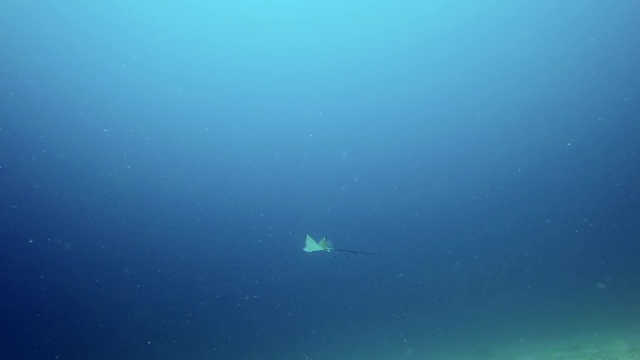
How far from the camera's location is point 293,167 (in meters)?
28.5

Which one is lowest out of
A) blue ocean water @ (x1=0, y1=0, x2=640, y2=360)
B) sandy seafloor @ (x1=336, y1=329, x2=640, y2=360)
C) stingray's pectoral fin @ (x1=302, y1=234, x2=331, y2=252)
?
sandy seafloor @ (x1=336, y1=329, x2=640, y2=360)

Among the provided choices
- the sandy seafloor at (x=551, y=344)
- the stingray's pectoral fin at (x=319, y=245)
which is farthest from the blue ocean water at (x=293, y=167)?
the stingray's pectoral fin at (x=319, y=245)

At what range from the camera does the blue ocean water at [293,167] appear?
14.0m

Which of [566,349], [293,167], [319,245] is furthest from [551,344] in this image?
[293,167]

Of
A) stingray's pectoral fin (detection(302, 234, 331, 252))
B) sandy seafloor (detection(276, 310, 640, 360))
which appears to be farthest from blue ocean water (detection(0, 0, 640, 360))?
stingray's pectoral fin (detection(302, 234, 331, 252))

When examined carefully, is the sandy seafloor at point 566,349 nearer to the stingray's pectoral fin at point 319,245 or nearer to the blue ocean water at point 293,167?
the blue ocean water at point 293,167

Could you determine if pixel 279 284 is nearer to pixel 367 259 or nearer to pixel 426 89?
pixel 367 259

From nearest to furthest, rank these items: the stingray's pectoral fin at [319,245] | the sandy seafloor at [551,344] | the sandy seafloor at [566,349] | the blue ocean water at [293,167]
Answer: the stingray's pectoral fin at [319,245] → the sandy seafloor at [566,349] → the sandy seafloor at [551,344] → the blue ocean water at [293,167]

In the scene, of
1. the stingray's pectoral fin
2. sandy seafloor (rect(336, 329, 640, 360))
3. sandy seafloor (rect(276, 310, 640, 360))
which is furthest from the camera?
sandy seafloor (rect(276, 310, 640, 360))

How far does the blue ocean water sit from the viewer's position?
13984 millimetres

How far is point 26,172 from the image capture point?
16453 mm

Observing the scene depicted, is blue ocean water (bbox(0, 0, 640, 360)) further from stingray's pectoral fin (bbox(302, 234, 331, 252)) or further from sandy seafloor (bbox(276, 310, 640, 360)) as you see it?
stingray's pectoral fin (bbox(302, 234, 331, 252))

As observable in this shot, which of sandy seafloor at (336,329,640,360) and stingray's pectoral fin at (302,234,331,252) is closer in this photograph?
stingray's pectoral fin at (302,234,331,252)

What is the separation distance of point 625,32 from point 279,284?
28.7 metres
